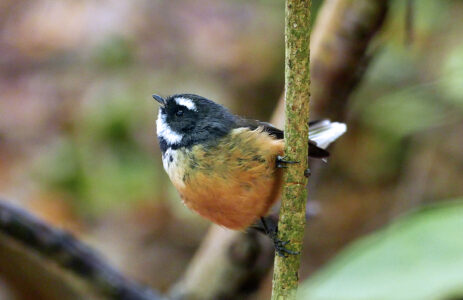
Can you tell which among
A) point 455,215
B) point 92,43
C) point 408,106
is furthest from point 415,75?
point 455,215

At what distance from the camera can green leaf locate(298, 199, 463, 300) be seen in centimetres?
61

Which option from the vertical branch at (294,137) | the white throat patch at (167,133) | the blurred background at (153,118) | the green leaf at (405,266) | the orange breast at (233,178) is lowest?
the green leaf at (405,266)

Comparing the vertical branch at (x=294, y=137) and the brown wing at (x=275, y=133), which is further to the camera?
the brown wing at (x=275, y=133)

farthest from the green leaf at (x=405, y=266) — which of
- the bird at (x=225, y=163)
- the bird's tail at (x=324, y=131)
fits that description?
the bird's tail at (x=324, y=131)

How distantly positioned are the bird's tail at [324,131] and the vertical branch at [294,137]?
1.18 metres

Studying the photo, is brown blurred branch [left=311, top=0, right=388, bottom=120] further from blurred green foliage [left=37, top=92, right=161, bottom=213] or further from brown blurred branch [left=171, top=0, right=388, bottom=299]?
blurred green foliage [left=37, top=92, right=161, bottom=213]

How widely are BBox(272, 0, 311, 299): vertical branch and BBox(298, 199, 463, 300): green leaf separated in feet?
3.29

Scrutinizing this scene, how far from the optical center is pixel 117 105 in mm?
5285

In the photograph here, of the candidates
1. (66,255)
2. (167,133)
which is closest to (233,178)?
(167,133)

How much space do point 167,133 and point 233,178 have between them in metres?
0.56

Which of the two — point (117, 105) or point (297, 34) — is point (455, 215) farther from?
point (117, 105)

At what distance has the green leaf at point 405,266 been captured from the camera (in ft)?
2.01

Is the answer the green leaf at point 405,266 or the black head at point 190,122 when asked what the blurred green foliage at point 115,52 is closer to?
the black head at point 190,122

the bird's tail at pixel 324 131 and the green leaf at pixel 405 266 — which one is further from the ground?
the bird's tail at pixel 324 131
